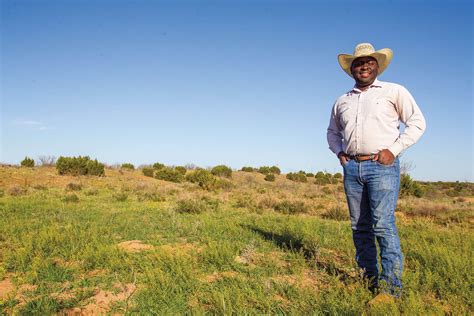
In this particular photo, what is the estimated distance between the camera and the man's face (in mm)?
3074

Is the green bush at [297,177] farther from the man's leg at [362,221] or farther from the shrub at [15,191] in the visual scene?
the man's leg at [362,221]

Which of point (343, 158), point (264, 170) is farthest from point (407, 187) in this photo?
point (264, 170)

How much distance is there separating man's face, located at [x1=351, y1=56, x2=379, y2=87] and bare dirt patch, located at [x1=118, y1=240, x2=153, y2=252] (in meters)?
3.69

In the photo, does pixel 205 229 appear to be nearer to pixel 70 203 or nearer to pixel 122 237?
pixel 122 237

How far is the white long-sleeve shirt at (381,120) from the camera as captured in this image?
283 cm

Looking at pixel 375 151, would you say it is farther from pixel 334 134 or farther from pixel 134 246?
pixel 134 246

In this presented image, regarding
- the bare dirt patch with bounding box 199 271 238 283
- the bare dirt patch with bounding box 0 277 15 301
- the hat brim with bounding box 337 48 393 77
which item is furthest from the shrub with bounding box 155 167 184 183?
the hat brim with bounding box 337 48 393 77

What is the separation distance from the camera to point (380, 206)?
2.88 metres

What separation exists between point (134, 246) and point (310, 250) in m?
2.63

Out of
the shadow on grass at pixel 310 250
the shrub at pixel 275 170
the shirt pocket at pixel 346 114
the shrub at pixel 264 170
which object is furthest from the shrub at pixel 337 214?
the shrub at pixel 275 170

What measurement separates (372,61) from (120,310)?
321 centimetres

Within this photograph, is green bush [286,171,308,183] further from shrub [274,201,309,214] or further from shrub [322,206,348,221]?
shrub [322,206,348,221]

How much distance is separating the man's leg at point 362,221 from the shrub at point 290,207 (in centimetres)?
632

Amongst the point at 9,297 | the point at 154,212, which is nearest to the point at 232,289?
the point at 9,297
